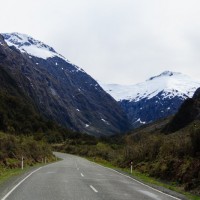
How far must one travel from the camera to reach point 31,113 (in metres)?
149

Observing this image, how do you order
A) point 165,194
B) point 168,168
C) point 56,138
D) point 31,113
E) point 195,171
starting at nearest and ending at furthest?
point 165,194 → point 195,171 → point 168,168 → point 56,138 → point 31,113

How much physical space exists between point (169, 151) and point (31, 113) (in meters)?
123

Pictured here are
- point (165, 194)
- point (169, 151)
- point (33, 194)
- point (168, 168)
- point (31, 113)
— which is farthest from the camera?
point (31, 113)

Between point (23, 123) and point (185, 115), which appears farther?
point (23, 123)

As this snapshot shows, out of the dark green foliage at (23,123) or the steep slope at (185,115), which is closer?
the steep slope at (185,115)

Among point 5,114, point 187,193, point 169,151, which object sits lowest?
point 187,193

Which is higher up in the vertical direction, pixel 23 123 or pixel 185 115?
pixel 23 123

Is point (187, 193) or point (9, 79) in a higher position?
point (9, 79)

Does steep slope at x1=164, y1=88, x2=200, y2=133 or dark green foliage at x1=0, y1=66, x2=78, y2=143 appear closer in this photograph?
steep slope at x1=164, y1=88, x2=200, y2=133

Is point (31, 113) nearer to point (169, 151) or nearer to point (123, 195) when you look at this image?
point (169, 151)

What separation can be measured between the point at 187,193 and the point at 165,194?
1.70m

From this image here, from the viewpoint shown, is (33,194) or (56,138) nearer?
(33,194)

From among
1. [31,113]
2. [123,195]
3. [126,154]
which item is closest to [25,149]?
[126,154]

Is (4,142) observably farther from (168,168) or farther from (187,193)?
(187,193)
